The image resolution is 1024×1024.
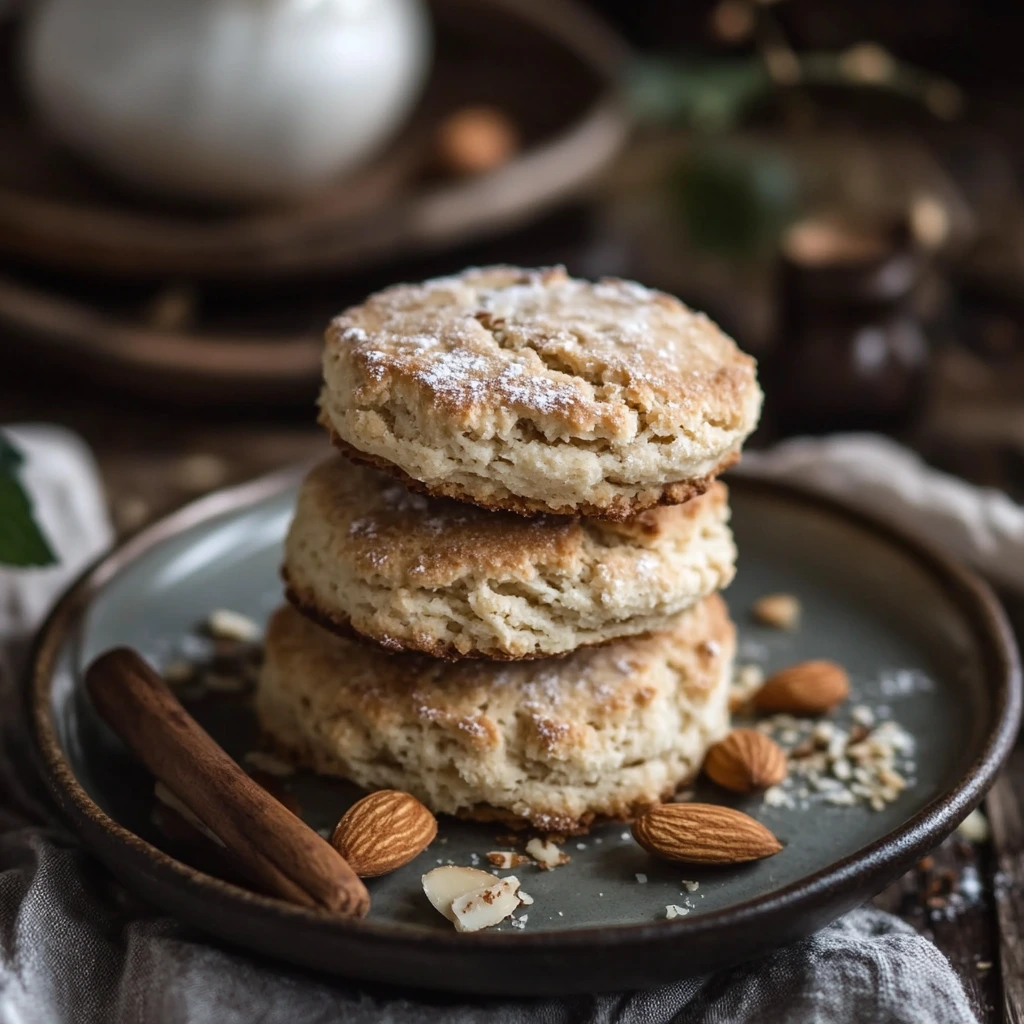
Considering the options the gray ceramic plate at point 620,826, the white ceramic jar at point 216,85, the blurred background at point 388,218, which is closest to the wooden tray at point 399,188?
the blurred background at point 388,218

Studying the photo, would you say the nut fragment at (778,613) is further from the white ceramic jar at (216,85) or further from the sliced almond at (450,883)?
the white ceramic jar at (216,85)

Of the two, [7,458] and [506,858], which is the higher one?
[7,458]

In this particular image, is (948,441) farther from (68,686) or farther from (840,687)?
(68,686)

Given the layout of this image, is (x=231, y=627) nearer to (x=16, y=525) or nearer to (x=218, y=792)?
(x=16, y=525)

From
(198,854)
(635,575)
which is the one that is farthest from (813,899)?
(198,854)

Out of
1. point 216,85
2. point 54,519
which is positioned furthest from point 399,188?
point 54,519
